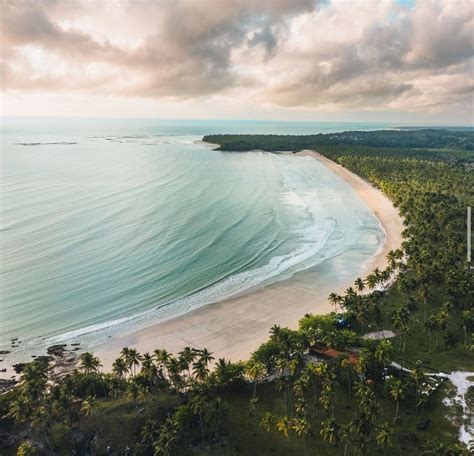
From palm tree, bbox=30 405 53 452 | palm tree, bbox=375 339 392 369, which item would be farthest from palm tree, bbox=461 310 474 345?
palm tree, bbox=30 405 53 452

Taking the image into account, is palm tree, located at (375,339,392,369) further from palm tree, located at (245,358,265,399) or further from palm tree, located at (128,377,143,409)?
palm tree, located at (128,377,143,409)

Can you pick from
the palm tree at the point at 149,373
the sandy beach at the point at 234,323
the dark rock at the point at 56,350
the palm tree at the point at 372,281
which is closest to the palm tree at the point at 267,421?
the palm tree at the point at 149,373

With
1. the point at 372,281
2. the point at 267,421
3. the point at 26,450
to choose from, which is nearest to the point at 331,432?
the point at 267,421

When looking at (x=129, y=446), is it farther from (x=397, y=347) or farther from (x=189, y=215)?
(x=189, y=215)

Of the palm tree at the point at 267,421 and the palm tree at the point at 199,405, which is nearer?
the palm tree at the point at 199,405

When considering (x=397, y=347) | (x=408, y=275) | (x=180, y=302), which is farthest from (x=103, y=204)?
(x=397, y=347)

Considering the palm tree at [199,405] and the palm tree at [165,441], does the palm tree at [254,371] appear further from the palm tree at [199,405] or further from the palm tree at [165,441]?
the palm tree at [165,441]
